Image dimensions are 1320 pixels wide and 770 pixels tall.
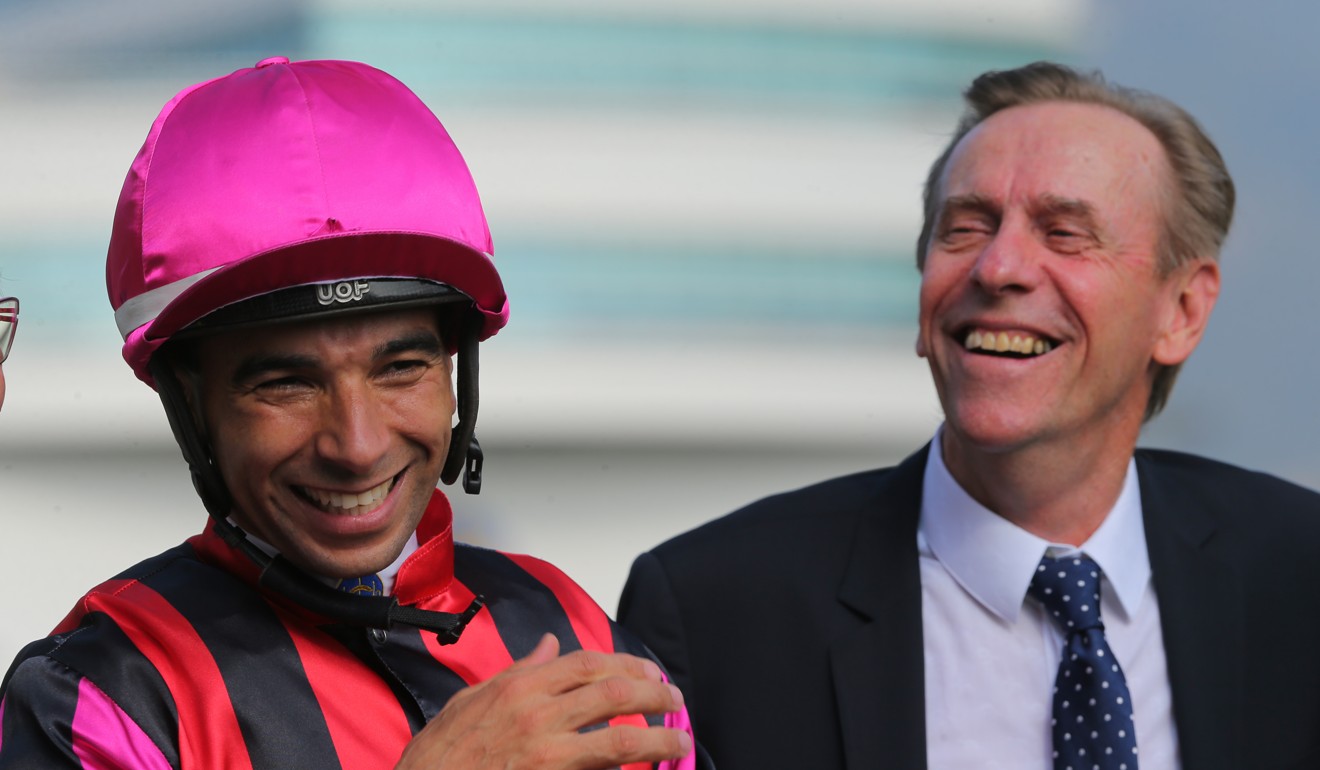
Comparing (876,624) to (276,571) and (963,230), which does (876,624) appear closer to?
(963,230)

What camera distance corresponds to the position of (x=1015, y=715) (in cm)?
237

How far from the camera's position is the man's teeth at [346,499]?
1.73 metres

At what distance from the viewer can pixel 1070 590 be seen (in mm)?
2402

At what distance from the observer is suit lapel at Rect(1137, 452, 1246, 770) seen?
2.32 m

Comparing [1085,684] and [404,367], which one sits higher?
[404,367]

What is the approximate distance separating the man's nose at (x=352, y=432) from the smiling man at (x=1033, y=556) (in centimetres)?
88

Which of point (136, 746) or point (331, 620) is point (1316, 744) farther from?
point (136, 746)

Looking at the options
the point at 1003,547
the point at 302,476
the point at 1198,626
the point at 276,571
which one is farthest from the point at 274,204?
the point at 1198,626

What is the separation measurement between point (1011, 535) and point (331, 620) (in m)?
1.21

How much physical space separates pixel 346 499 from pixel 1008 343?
4.07ft

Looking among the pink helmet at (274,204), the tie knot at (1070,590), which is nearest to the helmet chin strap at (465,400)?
the pink helmet at (274,204)

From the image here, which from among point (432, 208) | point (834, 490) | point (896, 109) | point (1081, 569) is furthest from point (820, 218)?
point (432, 208)

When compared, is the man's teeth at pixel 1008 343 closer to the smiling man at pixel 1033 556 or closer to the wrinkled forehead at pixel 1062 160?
the smiling man at pixel 1033 556

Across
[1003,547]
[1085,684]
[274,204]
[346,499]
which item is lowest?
[1085,684]
